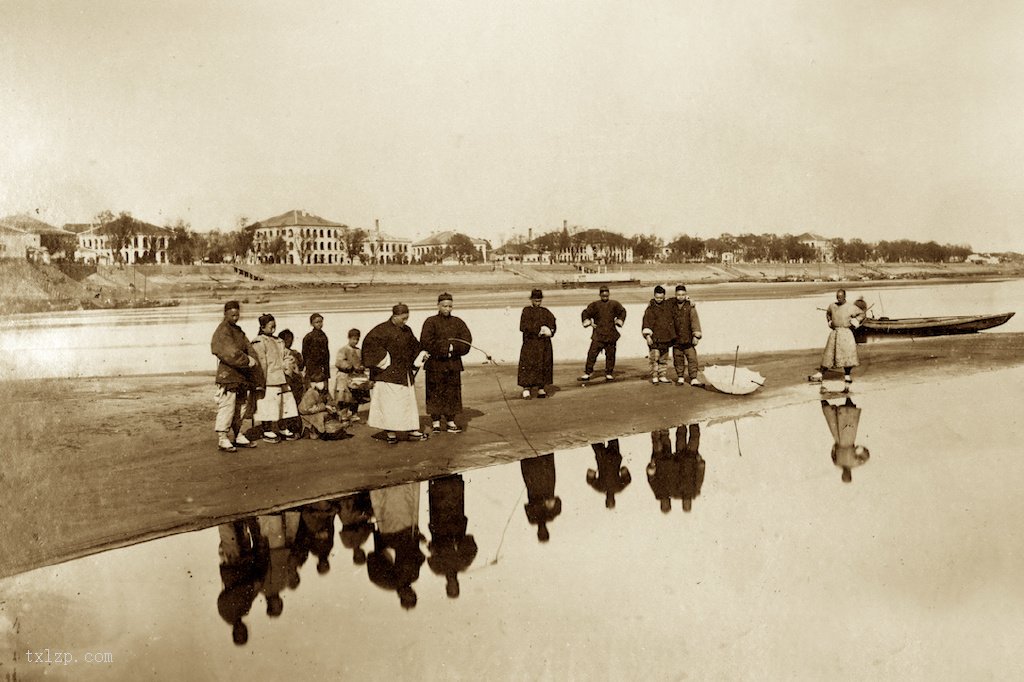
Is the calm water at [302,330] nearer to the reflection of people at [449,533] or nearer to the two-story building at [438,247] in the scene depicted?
the reflection of people at [449,533]

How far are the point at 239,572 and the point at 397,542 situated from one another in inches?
47.2

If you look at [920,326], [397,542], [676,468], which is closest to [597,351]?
[676,468]

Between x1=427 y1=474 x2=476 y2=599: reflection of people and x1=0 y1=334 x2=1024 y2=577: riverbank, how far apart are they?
0.53 meters

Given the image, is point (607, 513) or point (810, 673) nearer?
point (810, 673)

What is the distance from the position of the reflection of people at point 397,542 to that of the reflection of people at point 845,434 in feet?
14.7

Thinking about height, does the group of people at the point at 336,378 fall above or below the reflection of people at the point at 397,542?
above

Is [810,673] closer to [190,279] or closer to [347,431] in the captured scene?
[347,431]

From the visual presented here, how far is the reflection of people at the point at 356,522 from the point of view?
218 inches

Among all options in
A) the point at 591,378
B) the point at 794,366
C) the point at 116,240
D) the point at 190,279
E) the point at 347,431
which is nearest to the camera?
the point at 347,431

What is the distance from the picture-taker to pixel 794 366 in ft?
47.3

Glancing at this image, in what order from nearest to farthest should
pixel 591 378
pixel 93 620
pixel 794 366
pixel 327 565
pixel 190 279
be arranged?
pixel 93 620 → pixel 327 565 → pixel 591 378 → pixel 794 366 → pixel 190 279

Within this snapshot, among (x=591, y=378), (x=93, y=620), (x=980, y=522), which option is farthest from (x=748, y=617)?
(x=591, y=378)

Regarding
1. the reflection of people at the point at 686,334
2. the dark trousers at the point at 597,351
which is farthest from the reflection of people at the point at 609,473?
the reflection of people at the point at 686,334

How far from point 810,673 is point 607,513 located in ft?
7.72
